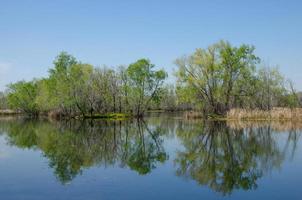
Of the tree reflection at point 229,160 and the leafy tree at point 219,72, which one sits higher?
the leafy tree at point 219,72

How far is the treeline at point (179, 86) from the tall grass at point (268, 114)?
784cm

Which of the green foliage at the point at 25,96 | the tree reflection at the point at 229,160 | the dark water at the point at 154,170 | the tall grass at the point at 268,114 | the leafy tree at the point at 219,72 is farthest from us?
the green foliage at the point at 25,96

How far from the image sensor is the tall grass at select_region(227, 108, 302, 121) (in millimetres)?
41903

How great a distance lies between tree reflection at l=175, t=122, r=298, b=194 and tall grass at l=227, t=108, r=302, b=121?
18.7m

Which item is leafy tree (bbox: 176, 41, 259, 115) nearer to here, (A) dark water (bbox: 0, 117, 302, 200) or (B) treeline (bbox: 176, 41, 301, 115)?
(B) treeline (bbox: 176, 41, 301, 115)

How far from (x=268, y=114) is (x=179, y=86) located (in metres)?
16.2

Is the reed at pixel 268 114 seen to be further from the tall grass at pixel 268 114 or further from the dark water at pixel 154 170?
the dark water at pixel 154 170

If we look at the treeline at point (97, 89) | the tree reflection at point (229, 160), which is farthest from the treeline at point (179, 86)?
the tree reflection at point (229, 160)

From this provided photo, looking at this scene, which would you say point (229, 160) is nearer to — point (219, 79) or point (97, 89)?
point (219, 79)

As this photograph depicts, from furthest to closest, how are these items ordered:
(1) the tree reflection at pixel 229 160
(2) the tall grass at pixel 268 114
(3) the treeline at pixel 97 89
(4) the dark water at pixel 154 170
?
(3) the treeline at pixel 97 89
(2) the tall grass at pixel 268 114
(1) the tree reflection at pixel 229 160
(4) the dark water at pixel 154 170

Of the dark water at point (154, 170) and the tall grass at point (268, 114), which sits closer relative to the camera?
the dark water at point (154, 170)

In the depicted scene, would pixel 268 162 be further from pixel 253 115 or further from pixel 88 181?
pixel 253 115

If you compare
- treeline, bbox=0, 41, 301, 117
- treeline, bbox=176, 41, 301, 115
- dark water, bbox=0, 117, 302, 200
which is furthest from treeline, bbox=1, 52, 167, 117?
dark water, bbox=0, 117, 302, 200

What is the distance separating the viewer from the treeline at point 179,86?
53844mm
